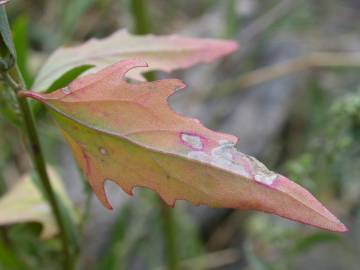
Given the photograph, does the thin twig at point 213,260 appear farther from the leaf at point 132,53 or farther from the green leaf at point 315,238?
the leaf at point 132,53

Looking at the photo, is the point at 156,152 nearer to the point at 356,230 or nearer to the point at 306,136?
the point at 356,230

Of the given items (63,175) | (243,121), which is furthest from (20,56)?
(243,121)

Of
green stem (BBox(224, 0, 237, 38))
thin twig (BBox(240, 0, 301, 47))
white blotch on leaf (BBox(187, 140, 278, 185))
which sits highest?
thin twig (BBox(240, 0, 301, 47))

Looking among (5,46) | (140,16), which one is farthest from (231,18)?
(5,46)

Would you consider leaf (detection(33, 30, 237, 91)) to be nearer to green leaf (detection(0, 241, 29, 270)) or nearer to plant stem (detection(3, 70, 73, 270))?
plant stem (detection(3, 70, 73, 270))

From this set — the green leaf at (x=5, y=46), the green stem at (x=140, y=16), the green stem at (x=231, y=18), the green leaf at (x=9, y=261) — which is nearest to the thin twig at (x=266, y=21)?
the green stem at (x=231, y=18)

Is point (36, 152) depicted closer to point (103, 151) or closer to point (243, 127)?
point (103, 151)

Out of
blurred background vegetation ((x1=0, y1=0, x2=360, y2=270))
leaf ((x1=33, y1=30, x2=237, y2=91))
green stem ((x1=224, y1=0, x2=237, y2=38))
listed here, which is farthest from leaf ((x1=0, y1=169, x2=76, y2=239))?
green stem ((x1=224, y1=0, x2=237, y2=38))
